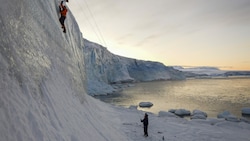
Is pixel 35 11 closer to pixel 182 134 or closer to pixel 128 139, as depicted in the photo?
pixel 128 139

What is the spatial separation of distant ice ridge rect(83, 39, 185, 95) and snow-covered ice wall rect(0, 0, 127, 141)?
5041 cm

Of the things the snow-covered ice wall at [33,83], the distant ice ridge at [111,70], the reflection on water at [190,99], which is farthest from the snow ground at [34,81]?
the distant ice ridge at [111,70]

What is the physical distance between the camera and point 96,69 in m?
73.6

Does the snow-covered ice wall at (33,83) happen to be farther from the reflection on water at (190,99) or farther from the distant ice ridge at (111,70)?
the distant ice ridge at (111,70)

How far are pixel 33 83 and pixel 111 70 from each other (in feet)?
277

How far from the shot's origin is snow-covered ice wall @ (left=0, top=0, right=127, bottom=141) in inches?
192

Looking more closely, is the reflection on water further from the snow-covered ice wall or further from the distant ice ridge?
the snow-covered ice wall

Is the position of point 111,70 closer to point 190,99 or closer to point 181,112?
point 190,99

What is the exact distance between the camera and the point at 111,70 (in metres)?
90.7

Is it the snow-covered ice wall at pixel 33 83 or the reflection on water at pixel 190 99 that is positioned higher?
the snow-covered ice wall at pixel 33 83

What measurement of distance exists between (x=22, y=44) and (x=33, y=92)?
1620 millimetres

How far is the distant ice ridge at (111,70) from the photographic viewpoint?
67312 mm

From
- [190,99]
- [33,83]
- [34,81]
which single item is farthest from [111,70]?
[33,83]

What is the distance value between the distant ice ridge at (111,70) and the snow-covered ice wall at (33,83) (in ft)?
165
